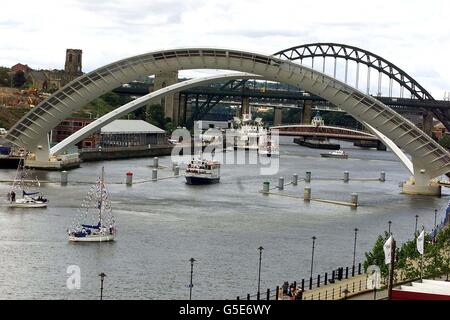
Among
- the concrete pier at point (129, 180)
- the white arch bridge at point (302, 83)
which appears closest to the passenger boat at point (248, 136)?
the white arch bridge at point (302, 83)

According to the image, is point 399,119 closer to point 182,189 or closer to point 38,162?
point 182,189

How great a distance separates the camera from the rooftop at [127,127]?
92.0 meters

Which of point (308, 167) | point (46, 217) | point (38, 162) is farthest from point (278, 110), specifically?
point (46, 217)

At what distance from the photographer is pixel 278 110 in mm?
168250

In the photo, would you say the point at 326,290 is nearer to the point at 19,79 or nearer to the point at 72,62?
the point at 19,79

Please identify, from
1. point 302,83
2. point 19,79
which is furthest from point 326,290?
point 19,79

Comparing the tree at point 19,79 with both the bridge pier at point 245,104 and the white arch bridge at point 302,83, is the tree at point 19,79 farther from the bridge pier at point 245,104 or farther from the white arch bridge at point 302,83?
the white arch bridge at point 302,83

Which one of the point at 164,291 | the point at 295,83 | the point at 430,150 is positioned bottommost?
the point at 164,291

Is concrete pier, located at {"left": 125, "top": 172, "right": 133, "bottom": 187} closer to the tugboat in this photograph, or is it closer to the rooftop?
the tugboat

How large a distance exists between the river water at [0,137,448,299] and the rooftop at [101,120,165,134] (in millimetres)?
24817

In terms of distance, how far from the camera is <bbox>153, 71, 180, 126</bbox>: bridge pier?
130 meters

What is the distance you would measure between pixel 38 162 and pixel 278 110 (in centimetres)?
10645

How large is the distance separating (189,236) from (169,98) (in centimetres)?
9439

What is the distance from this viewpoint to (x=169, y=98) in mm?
132375
